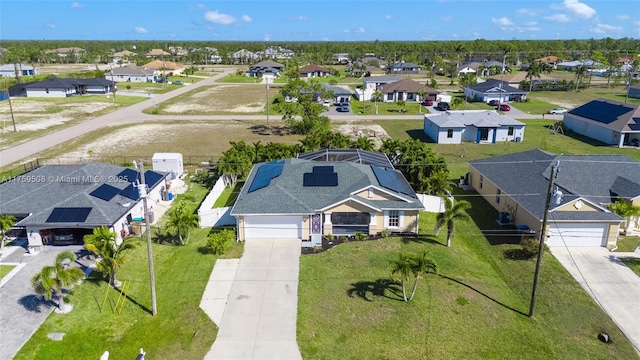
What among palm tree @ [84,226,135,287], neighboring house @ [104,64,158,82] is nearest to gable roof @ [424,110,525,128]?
palm tree @ [84,226,135,287]

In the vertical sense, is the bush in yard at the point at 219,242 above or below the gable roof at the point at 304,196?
below

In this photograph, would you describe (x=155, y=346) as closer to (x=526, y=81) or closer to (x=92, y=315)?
(x=92, y=315)

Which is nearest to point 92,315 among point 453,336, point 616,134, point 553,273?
point 453,336

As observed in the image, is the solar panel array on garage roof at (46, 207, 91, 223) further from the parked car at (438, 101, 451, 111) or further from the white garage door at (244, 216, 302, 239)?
the parked car at (438, 101, 451, 111)

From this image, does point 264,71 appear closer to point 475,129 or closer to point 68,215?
point 475,129

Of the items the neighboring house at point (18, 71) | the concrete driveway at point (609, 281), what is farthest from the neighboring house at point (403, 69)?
the concrete driveway at point (609, 281)

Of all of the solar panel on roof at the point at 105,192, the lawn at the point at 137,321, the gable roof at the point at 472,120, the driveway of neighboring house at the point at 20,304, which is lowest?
the lawn at the point at 137,321

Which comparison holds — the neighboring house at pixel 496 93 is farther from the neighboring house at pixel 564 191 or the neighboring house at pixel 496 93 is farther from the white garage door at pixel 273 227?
the white garage door at pixel 273 227
